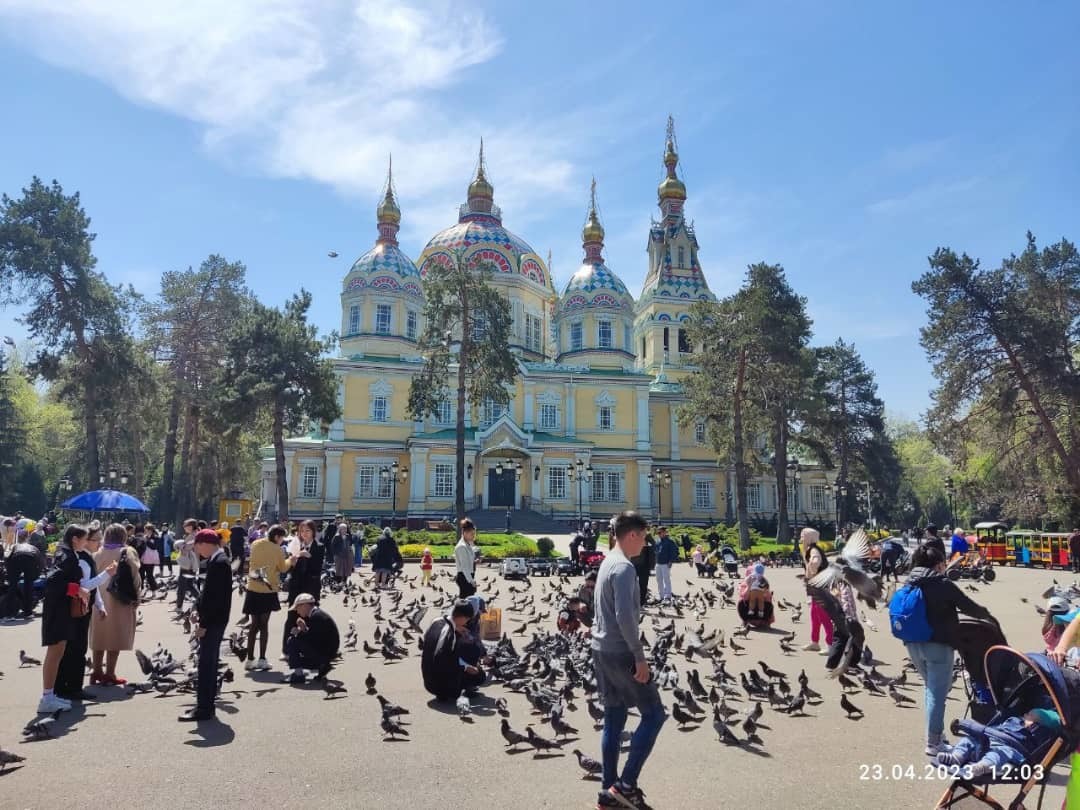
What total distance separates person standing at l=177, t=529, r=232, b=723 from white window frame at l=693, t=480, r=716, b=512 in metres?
44.9

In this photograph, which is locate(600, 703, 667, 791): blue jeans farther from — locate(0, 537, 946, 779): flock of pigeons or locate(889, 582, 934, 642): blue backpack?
locate(889, 582, 934, 642): blue backpack

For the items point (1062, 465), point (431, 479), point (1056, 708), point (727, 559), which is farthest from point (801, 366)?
point (1056, 708)

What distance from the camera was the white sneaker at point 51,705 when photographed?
653 cm

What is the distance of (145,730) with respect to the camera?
20.6 ft

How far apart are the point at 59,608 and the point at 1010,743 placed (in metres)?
7.51

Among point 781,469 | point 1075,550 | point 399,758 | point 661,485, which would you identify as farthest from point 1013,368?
point 399,758

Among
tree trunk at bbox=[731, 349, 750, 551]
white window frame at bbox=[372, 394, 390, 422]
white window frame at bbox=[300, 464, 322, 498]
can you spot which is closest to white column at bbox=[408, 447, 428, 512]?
white window frame at bbox=[372, 394, 390, 422]

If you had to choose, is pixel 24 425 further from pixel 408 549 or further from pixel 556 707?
pixel 556 707

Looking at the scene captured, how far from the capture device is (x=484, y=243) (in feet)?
166

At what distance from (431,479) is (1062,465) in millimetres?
30258

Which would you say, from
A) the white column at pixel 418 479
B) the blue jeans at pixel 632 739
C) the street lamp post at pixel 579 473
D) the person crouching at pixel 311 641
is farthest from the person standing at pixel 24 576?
the street lamp post at pixel 579 473

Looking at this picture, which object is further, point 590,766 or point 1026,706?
point 590,766

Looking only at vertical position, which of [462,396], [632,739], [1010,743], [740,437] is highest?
[462,396]

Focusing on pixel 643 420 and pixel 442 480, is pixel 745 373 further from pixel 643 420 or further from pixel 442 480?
pixel 442 480
